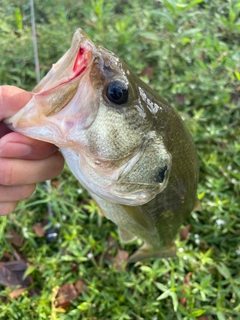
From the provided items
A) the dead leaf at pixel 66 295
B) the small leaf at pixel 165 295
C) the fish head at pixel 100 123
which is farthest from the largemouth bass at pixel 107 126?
the dead leaf at pixel 66 295

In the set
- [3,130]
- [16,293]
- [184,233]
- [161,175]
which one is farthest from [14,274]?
[161,175]

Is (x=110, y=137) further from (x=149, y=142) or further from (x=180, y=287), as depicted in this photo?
(x=180, y=287)

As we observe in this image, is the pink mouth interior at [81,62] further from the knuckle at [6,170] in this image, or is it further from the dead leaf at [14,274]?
the dead leaf at [14,274]

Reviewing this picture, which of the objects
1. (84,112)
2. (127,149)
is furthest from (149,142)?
(84,112)

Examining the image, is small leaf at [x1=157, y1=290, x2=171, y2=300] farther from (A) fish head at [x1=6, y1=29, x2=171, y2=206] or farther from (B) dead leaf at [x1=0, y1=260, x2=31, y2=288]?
(A) fish head at [x1=6, y1=29, x2=171, y2=206]

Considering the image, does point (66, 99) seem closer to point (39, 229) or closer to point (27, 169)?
point (27, 169)

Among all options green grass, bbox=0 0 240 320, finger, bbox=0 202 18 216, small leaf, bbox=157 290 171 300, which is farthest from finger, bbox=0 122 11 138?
small leaf, bbox=157 290 171 300
